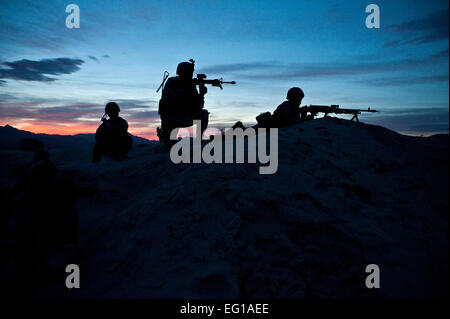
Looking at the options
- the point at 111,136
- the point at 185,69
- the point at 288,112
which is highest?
the point at 185,69

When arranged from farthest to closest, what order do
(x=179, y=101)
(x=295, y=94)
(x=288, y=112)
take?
(x=179, y=101) < (x=295, y=94) < (x=288, y=112)

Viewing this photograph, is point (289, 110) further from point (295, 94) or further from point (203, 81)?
point (203, 81)

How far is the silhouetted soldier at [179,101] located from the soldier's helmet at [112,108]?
3.58 ft

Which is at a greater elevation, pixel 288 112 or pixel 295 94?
pixel 295 94

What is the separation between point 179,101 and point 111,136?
181cm

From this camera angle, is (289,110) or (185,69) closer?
(289,110)

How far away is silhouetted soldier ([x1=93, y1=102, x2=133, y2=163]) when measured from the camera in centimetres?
553

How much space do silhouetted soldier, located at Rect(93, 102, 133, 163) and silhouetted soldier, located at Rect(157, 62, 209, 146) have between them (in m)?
1.09

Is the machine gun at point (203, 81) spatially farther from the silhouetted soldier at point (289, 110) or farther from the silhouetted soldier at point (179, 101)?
the silhouetted soldier at point (289, 110)

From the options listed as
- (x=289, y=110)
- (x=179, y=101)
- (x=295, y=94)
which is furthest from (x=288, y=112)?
(x=179, y=101)

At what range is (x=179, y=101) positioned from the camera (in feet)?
20.5

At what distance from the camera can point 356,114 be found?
342 inches

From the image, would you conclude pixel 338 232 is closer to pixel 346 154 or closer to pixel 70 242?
pixel 346 154
